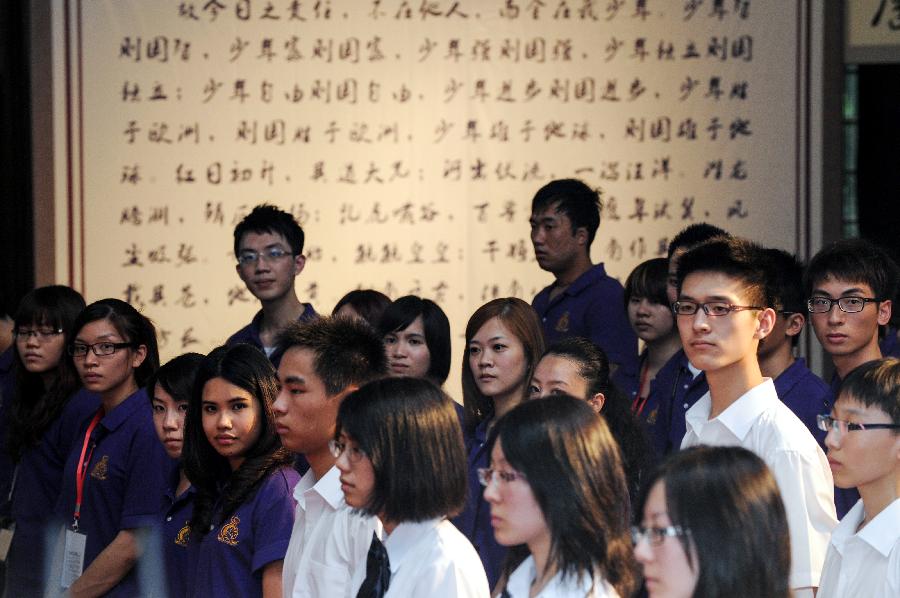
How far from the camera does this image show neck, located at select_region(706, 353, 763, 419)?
297 centimetres

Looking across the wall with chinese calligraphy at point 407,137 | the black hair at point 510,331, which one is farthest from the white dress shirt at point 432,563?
the wall with chinese calligraphy at point 407,137

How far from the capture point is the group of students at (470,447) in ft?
7.19

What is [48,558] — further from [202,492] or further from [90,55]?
[90,55]

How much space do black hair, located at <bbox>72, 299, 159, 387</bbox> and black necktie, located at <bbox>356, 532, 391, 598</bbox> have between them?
1860mm

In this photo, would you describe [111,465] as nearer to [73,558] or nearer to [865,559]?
[73,558]

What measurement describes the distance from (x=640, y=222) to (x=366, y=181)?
3.86ft

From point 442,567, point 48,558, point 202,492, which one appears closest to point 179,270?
point 48,558

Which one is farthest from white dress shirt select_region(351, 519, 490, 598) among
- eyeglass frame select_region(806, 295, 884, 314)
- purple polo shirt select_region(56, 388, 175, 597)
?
eyeglass frame select_region(806, 295, 884, 314)

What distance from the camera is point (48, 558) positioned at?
4340 mm

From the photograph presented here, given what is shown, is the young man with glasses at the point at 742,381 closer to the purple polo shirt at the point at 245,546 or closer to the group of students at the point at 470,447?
the group of students at the point at 470,447

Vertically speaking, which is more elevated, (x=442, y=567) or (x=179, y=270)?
(x=179, y=270)

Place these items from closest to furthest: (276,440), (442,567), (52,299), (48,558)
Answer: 1. (442,567)
2. (276,440)
3. (48,558)
4. (52,299)

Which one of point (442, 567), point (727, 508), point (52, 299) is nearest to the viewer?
point (727, 508)

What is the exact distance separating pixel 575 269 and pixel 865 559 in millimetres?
2390
